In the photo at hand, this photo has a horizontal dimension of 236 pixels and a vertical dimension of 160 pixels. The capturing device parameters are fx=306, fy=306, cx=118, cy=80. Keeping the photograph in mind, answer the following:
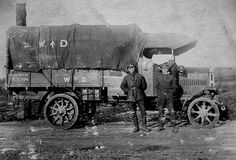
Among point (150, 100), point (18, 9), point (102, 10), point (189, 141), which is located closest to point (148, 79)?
point (150, 100)

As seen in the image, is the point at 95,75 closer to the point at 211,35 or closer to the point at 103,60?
the point at 103,60

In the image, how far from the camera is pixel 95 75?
29.1 feet

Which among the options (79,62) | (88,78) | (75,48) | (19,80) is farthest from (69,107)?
(75,48)

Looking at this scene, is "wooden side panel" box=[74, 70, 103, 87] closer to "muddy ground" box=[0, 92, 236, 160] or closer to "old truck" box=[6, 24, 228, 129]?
"old truck" box=[6, 24, 228, 129]

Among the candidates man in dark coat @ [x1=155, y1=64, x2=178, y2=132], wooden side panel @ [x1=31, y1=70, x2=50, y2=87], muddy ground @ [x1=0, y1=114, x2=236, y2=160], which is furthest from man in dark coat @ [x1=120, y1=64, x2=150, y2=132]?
wooden side panel @ [x1=31, y1=70, x2=50, y2=87]

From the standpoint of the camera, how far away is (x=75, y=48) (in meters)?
8.91

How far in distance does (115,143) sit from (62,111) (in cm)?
255

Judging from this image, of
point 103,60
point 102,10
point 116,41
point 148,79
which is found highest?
point 102,10

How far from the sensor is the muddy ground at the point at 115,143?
6.08 m

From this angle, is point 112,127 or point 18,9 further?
point 18,9

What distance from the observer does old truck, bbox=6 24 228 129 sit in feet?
28.9

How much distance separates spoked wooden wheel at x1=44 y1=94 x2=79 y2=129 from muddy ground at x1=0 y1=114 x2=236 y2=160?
0.27m

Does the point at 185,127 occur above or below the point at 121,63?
below

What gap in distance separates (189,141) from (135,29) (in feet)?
11.8
